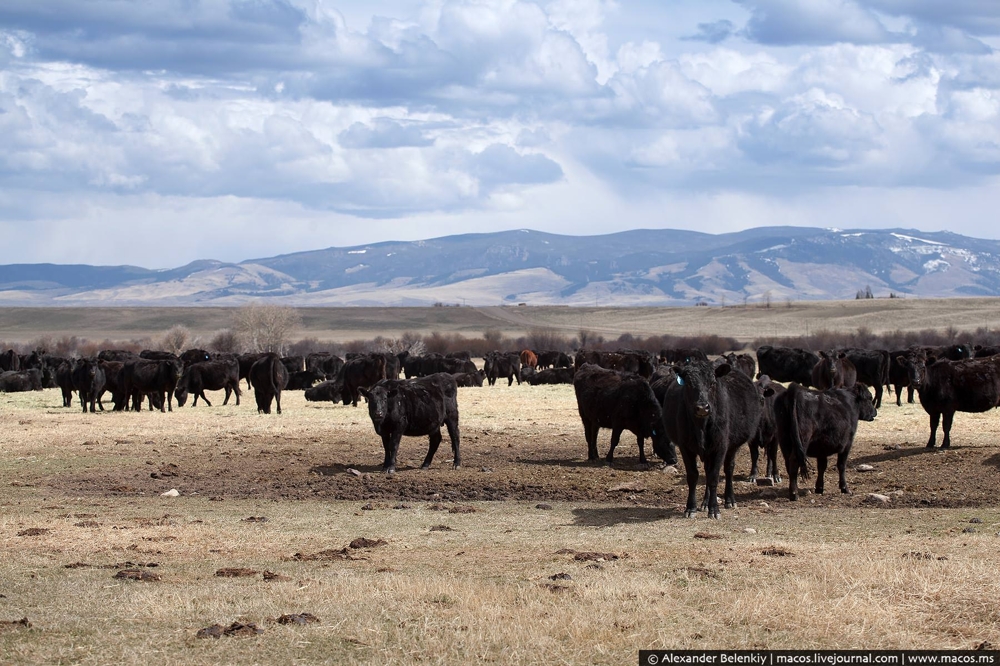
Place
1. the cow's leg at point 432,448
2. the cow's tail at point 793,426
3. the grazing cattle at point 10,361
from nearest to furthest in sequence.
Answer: the cow's tail at point 793,426, the cow's leg at point 432,448, the grazing cattle at point 10,361

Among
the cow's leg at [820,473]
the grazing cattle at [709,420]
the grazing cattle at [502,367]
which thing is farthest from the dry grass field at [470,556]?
the grazing cattle at [502,367]

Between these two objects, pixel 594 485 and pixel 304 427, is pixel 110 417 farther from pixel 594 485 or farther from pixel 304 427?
pixel 594 485

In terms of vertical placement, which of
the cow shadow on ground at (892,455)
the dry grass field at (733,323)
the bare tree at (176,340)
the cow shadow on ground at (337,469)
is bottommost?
the cow shadow on ground at (337,469)

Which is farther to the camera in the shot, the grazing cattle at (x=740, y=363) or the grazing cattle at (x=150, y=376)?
the grazing cattle at (x=150, y=376)

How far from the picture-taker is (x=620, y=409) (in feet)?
65.0

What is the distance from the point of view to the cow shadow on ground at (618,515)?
46.3 ft

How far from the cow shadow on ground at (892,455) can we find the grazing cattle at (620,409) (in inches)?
135

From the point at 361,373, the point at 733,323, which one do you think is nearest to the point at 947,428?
the point at 361,373

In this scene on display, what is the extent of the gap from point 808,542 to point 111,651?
24.6 ft

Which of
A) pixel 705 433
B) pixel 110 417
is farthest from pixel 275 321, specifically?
pixel 705 433

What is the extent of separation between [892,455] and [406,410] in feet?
29.2

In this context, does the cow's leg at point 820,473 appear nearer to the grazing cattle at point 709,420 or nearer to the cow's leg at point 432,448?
the grazing cattle at point 709,420

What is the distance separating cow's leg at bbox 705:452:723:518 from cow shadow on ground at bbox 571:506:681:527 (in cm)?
51

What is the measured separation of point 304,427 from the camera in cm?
2742
